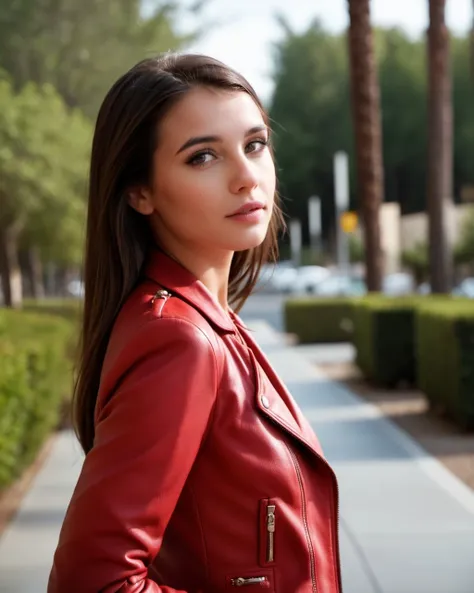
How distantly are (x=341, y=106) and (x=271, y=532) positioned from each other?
252 feet

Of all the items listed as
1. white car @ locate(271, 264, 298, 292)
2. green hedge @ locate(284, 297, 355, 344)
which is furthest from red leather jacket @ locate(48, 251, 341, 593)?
white car @ locate(271, 264, 298, 292)

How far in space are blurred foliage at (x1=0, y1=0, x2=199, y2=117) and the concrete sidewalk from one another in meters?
25.6

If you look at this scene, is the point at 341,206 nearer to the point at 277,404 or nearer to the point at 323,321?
the point at 323,321

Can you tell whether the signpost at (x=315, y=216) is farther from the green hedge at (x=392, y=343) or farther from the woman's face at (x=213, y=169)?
the woman's face at (x=213, y=169)

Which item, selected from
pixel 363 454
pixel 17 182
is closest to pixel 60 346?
pixel 363 454

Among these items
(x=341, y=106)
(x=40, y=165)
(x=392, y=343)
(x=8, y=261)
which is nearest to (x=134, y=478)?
(x=392, y=343)

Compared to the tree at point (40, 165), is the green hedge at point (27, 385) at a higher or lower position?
lower

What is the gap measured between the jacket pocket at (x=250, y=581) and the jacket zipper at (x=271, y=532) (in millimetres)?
22

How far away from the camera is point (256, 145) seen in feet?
5.55

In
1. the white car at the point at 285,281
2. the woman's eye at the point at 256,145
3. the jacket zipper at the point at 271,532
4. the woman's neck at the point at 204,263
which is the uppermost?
the woman's eye at the point at 256,145

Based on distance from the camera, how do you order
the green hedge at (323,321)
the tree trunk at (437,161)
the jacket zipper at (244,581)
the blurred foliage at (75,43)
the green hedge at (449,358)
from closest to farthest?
the jacket zipper at (244,581) < the green hedge at (449,358) < the tree trunk at (437,161) < the green hedge at (323,321) < the blurred foliage at (75,43)

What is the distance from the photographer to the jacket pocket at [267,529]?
59.6 inches

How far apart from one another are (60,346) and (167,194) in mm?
10116

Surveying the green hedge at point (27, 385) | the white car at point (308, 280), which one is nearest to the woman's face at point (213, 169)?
the green hedge at point (27, 385)
